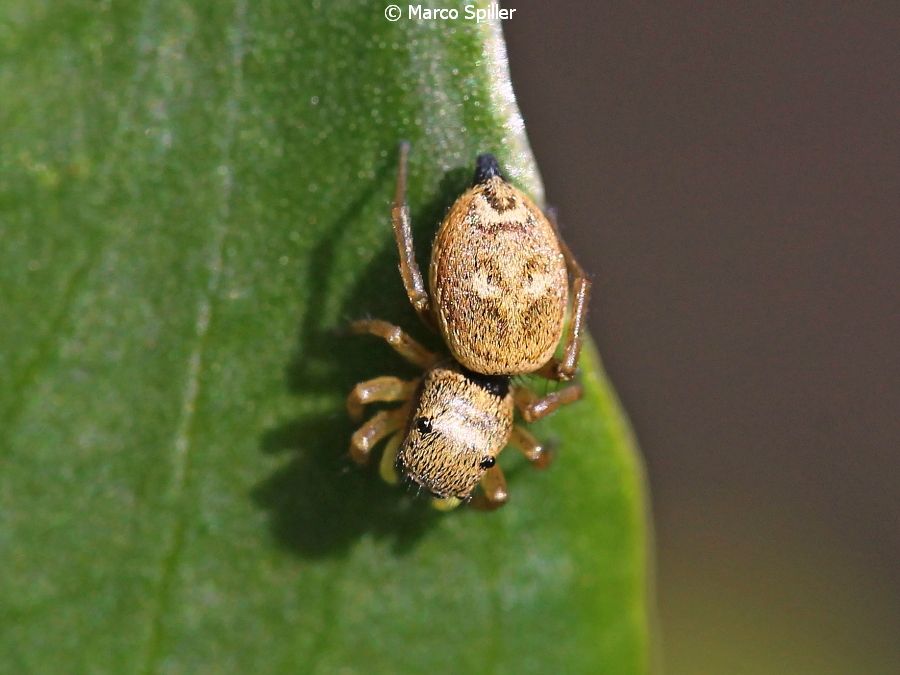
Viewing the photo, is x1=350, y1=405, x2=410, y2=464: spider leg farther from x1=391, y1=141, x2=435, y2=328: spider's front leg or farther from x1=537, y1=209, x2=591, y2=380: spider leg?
x1=537, y1=209, x2=591, y2=380: spider leg

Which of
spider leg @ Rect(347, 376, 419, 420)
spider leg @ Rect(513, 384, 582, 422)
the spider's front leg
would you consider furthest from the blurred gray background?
the spider's front leg

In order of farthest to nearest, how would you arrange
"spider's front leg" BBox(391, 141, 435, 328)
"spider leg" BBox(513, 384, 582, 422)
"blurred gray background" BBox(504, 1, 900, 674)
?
"blurred gray background" BBox(504, 1, 900, 674), "spider leg" BBox(513, 384, 582, 422), "spider's front leg" BBox(391, 141, 435, 328)

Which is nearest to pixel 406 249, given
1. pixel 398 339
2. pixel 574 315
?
pixel 398 339

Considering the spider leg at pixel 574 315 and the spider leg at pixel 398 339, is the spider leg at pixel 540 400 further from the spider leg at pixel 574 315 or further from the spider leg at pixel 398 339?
the spider leg at pixel 398 339

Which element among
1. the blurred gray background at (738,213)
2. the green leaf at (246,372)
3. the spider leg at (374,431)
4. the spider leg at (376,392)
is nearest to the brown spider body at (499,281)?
the green leaf at (246,372)

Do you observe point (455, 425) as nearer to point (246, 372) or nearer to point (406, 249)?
point (406, 249)
